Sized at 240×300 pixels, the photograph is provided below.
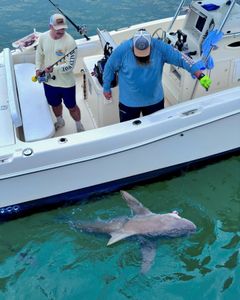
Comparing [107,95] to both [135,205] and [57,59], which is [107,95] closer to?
[57,59]

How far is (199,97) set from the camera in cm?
492

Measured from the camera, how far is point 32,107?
5129 millimetres

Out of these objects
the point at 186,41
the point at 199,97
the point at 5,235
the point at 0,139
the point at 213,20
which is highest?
the point at 213,20

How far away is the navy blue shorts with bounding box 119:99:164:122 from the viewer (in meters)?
4.75

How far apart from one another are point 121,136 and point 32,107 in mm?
1190

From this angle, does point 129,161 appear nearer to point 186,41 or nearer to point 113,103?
point 113,103

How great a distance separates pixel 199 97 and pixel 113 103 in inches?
36.3

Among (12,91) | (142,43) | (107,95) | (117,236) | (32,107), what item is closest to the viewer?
(142,43)

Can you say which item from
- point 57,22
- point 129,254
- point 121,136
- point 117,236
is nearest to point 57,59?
point 57,22

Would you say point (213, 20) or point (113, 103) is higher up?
point (213, 20)

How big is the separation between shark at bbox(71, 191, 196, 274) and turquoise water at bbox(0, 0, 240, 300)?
0.24ft

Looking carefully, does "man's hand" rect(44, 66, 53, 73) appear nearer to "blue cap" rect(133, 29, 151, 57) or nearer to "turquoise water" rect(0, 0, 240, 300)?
"blue cap" rect(133, 29, 151, 57)

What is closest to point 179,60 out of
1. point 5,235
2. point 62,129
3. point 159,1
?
point 62,129

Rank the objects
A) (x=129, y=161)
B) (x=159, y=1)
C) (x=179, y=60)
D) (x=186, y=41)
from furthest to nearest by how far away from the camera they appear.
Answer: (x=159, y=1)
(x=186, y=41)
(x=129, y=161)
(x=179, y=60)
